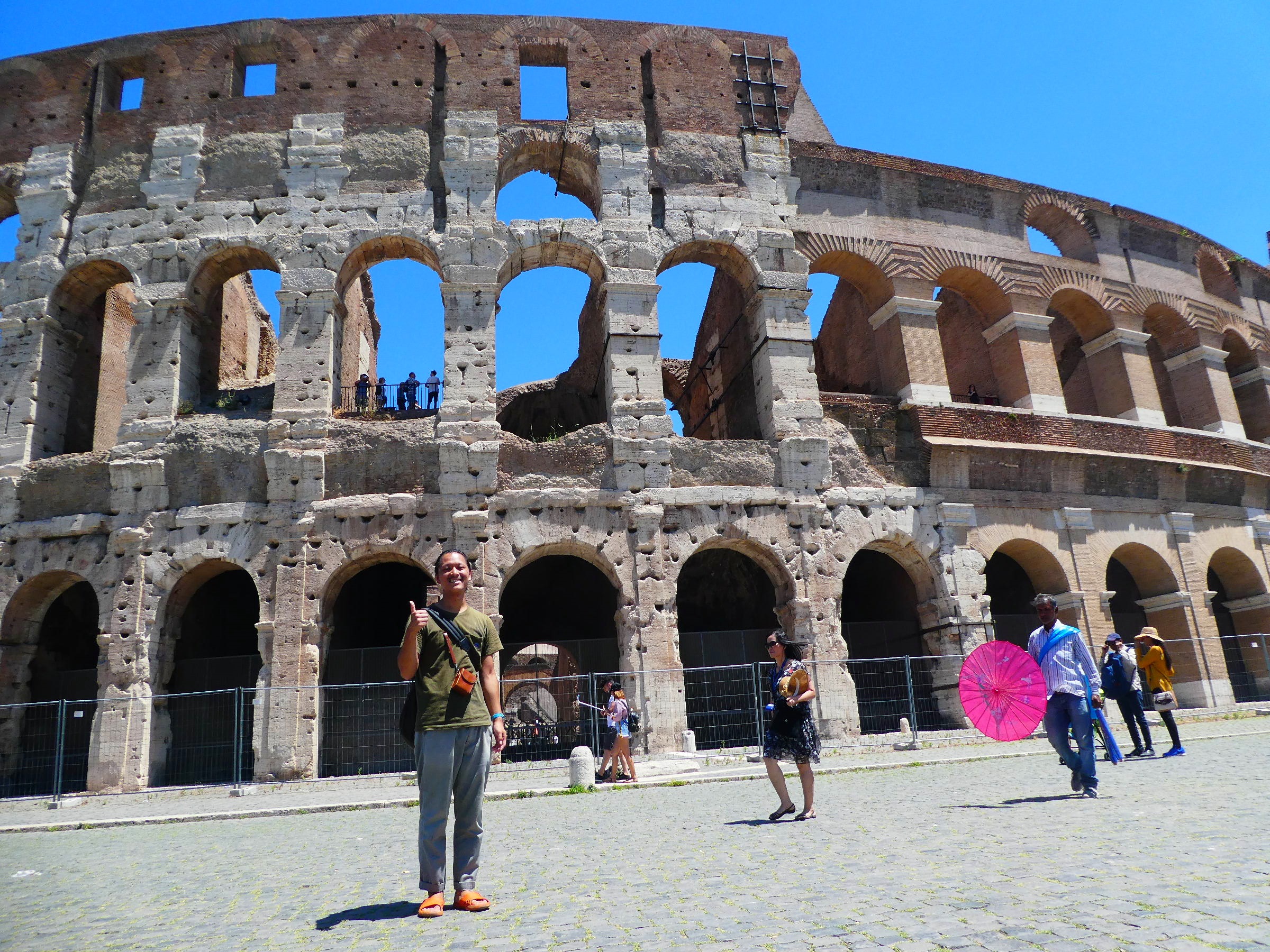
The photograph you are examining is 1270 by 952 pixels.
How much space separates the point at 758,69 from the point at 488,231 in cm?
671

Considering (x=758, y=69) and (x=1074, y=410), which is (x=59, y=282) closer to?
(x=758, y=69)

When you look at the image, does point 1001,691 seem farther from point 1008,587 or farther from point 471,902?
point 1008,587

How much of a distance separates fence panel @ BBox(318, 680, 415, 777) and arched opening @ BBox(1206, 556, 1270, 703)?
1501 cm

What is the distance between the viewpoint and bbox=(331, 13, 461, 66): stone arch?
16234mm

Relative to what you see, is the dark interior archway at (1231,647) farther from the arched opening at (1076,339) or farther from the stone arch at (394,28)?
the stone arch at (394,28)

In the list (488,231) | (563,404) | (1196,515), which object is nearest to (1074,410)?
(1196,515)

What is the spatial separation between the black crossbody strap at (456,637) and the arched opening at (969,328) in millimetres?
14680

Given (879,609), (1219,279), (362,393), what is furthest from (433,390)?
(1219,279)

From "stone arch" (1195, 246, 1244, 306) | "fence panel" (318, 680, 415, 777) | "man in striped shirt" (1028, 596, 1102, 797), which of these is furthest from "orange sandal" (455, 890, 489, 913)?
"stone arch" (1195, 246, 1244, 306)

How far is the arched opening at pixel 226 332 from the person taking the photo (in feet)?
49.9

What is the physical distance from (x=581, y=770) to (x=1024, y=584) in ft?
37.9

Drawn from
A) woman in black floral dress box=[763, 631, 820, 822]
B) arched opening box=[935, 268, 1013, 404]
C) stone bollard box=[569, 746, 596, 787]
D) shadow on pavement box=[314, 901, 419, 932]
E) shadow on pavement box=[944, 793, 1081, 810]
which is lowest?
shadow on pavement box=[944, 793, 1081, 810]

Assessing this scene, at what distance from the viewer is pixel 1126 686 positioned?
923cm

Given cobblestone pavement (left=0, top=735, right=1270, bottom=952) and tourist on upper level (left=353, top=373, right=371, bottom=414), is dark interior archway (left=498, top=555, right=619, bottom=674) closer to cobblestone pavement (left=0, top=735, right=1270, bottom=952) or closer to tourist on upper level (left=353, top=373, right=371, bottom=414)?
tourist on upper level (left=353, top=373, right=371, bottom=414)
